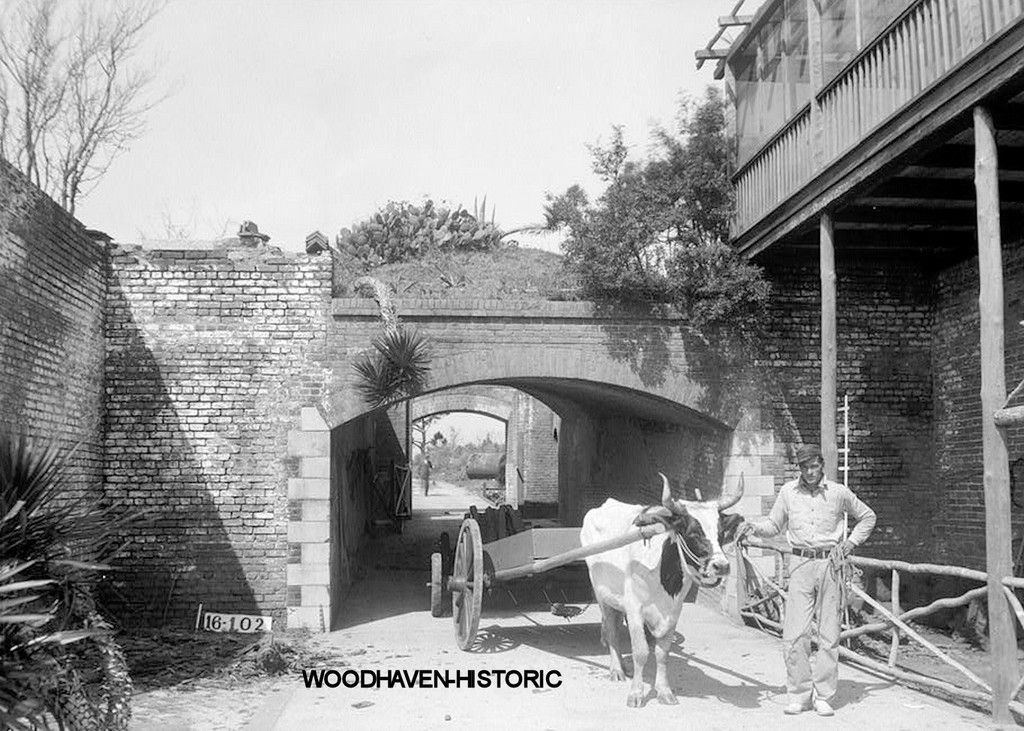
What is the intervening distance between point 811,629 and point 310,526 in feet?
19.1

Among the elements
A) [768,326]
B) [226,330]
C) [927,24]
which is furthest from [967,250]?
A: [226,330]

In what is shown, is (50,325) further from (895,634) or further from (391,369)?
(895,634)

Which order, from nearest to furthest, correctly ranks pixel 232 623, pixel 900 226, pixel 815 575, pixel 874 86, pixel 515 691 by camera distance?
pixel 815 575 < pixel 515 691 < pixel 874 86 < pixel 232 623 < pixel 900 226

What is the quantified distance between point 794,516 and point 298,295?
20.4ft

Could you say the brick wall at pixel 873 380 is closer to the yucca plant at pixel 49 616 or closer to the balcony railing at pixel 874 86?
the balcony railing at pixel 874 86

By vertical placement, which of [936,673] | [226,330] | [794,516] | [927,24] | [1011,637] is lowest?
[936,673]

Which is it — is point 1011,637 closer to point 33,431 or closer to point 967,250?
point 967,250

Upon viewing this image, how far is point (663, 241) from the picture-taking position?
10.8 m

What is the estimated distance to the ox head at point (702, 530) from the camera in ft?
20.9

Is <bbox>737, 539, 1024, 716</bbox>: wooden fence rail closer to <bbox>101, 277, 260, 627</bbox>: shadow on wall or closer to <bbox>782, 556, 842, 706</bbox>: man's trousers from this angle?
<bbox>782, 556, 842, 706</bbox>: man's trousers

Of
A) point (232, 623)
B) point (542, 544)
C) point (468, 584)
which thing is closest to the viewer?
point (542, 544)

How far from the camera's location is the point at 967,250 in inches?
403

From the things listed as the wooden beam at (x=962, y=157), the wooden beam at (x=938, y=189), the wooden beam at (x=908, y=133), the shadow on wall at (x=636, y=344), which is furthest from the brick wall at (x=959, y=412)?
the shadow on wall at (x=636, y=344)

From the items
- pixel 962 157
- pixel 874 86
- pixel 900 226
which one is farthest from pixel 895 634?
pixel 874 86
